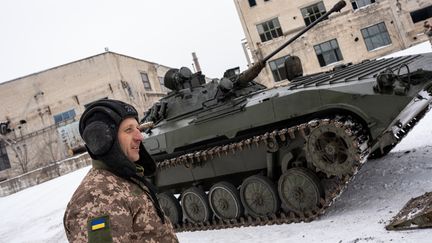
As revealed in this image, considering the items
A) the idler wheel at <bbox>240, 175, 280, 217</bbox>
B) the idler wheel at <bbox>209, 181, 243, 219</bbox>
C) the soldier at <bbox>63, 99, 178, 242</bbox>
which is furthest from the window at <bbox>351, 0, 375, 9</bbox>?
the soldier at <bbox>63, 99, 178, 242</bbox>

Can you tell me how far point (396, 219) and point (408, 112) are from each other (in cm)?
194

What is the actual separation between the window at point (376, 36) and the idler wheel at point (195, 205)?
24.1 metres

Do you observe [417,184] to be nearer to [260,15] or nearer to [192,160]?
[192,160]

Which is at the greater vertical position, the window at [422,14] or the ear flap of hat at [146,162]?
the window at [422,14]

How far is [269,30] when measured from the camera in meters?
30.4

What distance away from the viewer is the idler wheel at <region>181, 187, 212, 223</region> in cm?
790

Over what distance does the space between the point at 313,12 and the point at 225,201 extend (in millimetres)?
24946

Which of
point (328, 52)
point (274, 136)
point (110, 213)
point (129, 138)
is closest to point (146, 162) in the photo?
point (129, 138)

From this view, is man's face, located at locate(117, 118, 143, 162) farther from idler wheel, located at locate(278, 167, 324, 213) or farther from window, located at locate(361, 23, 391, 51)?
window, located at locate(361, 23, 391, 51)

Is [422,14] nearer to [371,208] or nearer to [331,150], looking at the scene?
[371,208]

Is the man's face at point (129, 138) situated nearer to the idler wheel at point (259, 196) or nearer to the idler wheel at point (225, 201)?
the idler wheel at point (259, 196)

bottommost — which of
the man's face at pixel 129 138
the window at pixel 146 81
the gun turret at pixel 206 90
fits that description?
the man's face at pixel 129 138

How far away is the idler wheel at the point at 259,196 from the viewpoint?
267 inches

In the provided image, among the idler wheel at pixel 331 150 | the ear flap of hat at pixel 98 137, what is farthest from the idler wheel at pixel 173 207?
the ear flap of hat at pixel 98 137
